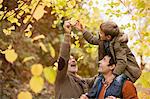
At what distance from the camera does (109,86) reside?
3902 mm

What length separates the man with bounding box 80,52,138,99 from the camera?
12.5 feet

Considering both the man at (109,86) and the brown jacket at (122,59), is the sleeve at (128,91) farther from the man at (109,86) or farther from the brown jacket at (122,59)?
the brown jacket at (122,59)

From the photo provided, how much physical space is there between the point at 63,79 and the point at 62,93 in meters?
0.12

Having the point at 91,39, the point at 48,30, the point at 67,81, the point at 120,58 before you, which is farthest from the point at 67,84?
the point at 48,30

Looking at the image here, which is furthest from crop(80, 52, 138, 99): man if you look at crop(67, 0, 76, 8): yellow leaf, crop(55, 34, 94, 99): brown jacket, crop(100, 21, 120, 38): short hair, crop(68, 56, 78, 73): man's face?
crop(67, 0, 76, 8): yellow leaf

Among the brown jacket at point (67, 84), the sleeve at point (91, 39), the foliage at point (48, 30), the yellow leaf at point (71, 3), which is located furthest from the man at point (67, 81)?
the yellow leaf at point (71, 3)

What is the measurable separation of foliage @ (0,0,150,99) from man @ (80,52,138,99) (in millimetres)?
2020

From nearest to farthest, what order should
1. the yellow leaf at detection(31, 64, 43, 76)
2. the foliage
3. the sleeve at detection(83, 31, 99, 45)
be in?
the yellow leaf at detection(31, 64, 43, 76)
the sleeve at detection(83, 31, 99, 45)
the foliage

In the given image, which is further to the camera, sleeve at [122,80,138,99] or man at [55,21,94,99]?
man at [55,21,94,99]

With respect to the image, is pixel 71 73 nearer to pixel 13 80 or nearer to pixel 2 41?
pixel 2 41

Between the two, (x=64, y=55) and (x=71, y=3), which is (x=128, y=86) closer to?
(x=64, y=55)

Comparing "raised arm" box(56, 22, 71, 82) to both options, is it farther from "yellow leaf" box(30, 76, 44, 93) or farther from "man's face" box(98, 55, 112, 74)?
"yellow leaf" box(30, 76, 44, 93)

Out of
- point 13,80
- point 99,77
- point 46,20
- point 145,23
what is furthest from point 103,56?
point 46,20

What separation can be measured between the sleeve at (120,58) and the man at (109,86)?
2.0 inches
